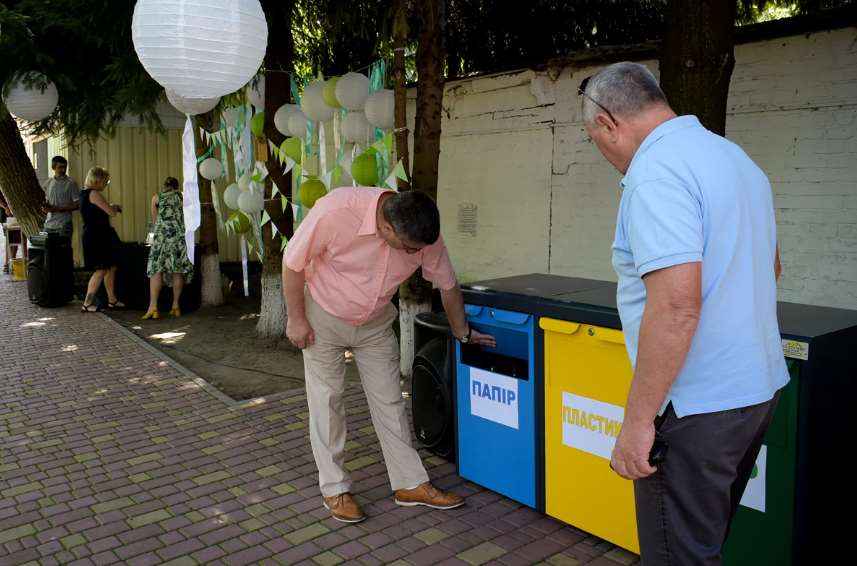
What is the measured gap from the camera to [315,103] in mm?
6598

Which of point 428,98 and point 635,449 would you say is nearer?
point 635,449

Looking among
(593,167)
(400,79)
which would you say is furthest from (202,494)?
(593,167)

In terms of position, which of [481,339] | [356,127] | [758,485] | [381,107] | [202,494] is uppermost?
[381,107]

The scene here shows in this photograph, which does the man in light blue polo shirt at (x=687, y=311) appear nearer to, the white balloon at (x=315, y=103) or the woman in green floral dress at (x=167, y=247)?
the white balloon at (x=315, y=103)

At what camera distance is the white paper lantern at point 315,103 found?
6.59m

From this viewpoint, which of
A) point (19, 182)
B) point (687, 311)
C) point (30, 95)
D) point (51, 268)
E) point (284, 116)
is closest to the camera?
point (687, 311)

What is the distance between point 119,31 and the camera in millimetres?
6652

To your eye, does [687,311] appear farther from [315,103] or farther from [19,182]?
[19,182]

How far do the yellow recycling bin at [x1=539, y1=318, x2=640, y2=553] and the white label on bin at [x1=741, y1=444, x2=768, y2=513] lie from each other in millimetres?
513

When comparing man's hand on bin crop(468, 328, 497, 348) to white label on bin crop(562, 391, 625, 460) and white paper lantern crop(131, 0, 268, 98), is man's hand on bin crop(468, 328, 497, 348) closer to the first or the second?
white label on bin crop(562, 391, 625, 460)

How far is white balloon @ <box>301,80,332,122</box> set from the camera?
6.59m

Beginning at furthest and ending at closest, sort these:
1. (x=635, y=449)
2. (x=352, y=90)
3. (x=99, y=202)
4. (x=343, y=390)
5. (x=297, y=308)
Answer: (x=99, y=202)
(x=352, y=90)
(x=343, y=390)
(x=297, y=308)
(x=635, y=449)

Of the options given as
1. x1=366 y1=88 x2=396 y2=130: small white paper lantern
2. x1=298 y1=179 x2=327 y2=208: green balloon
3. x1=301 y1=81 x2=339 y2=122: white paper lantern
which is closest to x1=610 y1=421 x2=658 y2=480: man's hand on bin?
x1=366 y1=88 x2=396 y2=130: small white paper lantern

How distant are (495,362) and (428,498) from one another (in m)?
0.80
